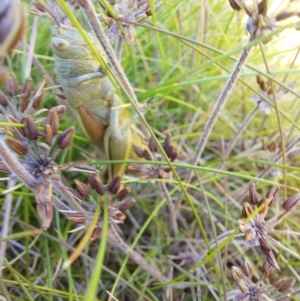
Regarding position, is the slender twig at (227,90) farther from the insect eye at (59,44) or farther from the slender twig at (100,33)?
the insect eye at (59,44)

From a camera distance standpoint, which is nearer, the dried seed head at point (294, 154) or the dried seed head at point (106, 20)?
the dried seed head at point (106, 20)

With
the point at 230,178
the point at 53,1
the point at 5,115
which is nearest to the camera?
the point at 5,115

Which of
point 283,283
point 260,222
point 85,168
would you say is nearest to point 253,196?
point 260,222

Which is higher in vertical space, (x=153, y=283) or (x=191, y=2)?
(x=191, y=2)

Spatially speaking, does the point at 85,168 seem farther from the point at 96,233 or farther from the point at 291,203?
the point at 291,203

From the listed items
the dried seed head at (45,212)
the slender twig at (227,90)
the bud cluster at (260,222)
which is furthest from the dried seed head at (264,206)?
the dried seed head at (45,212)

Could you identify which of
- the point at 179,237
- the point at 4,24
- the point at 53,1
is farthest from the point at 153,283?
the point at 4,24

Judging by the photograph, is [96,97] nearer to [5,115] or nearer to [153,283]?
[5,115]
